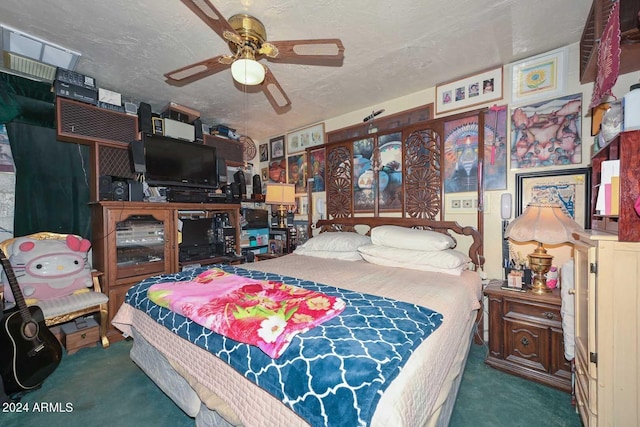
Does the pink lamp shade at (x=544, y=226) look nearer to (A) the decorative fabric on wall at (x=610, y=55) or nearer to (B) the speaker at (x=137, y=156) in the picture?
(A) the decorative fabric on wall at (x=610, y=55)

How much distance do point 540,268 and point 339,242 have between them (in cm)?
178

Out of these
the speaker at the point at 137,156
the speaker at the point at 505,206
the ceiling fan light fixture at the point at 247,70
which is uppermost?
the ceiling fan light fixture at the point at 247,70

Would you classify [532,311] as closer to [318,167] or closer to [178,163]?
[318,167]

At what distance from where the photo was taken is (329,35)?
204 cm

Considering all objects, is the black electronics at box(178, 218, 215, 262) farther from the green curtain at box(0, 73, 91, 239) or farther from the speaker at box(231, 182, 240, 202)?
the green curtain at box(0, 73, 91, 239)

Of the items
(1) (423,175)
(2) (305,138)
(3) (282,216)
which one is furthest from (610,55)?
(3) (282,216)

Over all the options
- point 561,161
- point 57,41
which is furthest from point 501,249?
point 57,41

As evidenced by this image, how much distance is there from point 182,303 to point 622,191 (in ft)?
Answer: 7.61

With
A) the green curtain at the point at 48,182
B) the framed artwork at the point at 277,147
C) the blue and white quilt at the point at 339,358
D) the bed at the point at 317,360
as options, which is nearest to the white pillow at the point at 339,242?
the bed at the point at 317,360

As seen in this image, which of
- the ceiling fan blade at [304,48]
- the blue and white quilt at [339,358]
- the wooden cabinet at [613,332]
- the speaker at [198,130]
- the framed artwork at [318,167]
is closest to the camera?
the blue and white quilt at [339,358]

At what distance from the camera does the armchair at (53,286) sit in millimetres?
2307

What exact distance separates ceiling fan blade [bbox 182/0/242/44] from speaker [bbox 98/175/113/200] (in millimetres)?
2310

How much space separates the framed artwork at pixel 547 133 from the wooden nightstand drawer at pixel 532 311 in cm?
123

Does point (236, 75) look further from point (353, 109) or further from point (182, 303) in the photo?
point (353, 109)
